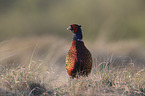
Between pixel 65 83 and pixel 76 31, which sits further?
pixel 76 31

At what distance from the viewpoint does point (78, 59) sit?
4758 mm

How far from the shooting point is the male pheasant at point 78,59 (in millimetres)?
4758

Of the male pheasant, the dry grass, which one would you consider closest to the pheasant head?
the male pheasant

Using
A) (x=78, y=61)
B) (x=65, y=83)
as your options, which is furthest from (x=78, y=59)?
(x=65, y=83)

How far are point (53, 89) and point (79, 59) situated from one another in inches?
27.2

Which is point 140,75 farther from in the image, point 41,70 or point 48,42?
point 48,42

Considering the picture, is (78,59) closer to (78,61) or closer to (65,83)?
(78,61)

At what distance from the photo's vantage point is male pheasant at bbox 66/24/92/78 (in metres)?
4.76

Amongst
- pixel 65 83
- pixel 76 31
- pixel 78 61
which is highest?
pixel 76 31

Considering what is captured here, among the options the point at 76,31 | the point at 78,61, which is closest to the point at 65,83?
the point at 78,61

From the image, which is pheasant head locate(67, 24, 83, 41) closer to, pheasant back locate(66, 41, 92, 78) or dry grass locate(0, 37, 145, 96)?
pheasant back locate(66, 41, 92, 78)

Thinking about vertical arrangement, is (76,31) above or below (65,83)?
above

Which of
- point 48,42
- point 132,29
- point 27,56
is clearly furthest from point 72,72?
point 132,29

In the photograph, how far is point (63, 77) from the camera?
5039 millimetres
